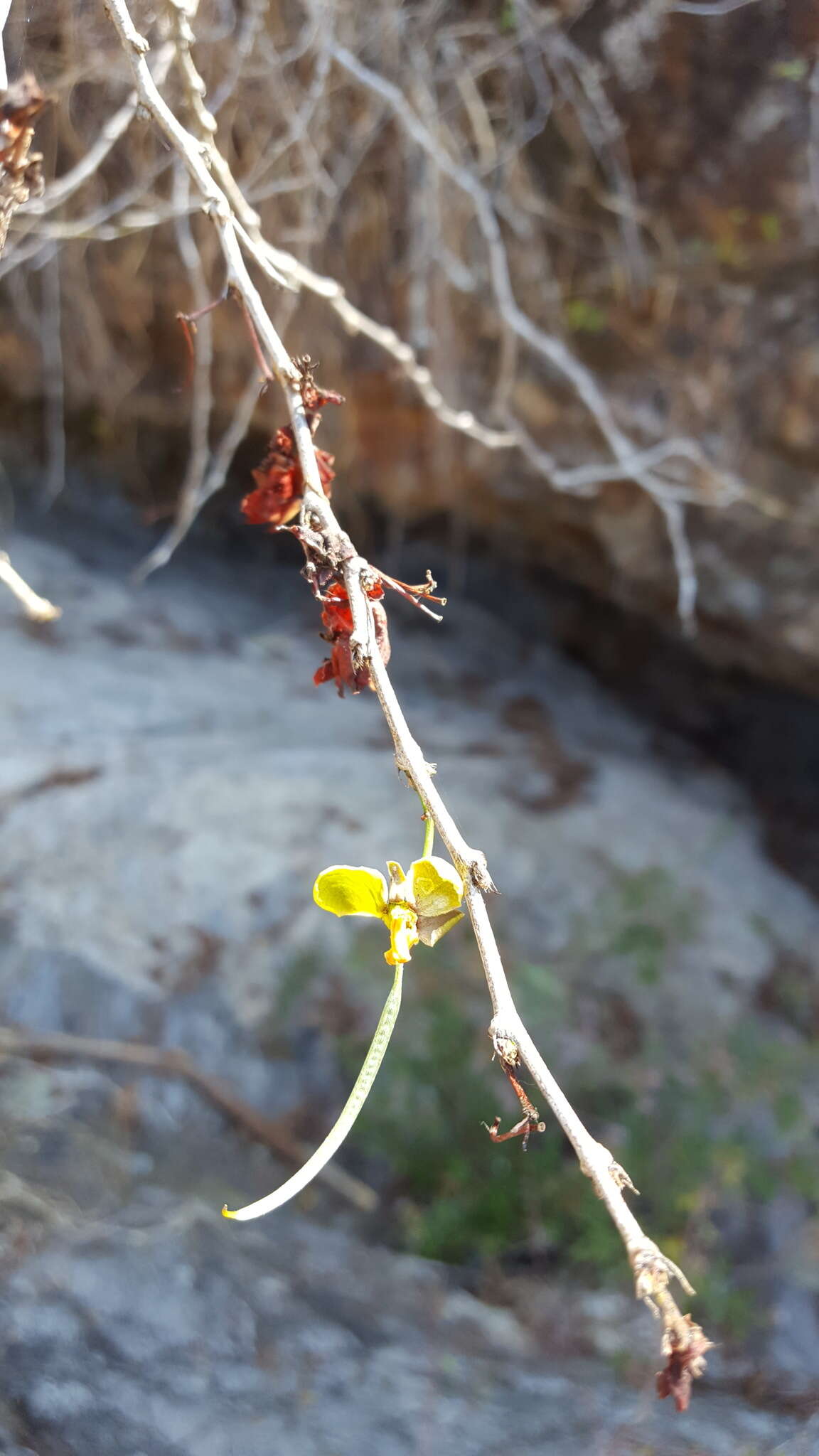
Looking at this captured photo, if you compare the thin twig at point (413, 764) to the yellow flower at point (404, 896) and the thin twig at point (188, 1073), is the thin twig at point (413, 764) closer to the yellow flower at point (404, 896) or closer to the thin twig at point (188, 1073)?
the yellow flower at point (404, 896)

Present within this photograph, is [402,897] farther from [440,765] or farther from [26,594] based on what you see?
[440,765]

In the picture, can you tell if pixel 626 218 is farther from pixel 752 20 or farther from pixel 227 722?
pixel 227 722

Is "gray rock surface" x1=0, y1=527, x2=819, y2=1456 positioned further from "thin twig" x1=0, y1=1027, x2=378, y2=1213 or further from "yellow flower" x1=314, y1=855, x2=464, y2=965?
"yellow flower" x1=314, y1=855, x2=464, y2=965

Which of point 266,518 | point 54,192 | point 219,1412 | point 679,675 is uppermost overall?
point 679,675

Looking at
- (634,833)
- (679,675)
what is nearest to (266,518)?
(634,833)

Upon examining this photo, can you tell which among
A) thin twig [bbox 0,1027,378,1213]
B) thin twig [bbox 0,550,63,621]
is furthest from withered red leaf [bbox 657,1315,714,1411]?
thin twig [bbox 0,1027,378,1213]

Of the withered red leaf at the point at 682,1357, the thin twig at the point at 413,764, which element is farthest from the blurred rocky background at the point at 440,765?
the withered red leaf at the point at 682,1357

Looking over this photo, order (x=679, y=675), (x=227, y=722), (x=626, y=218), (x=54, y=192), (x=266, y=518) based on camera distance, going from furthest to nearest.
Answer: (x=679, y=675)
(x=227, y=722)
(x=626, y=218)
(x=54, y=192)
(x=266, y=518)
